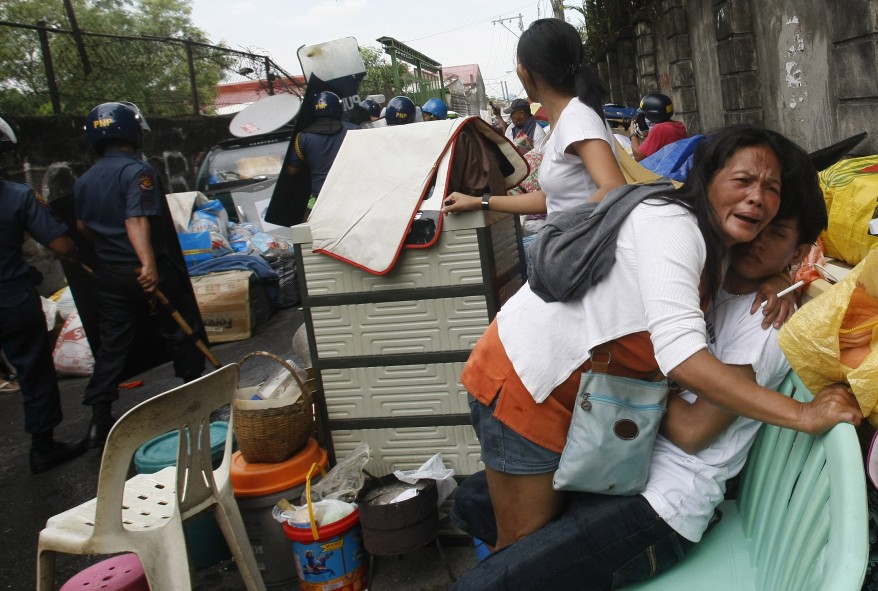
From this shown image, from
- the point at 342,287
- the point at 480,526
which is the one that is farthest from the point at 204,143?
the point at 480,526

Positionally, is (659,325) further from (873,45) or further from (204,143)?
(204,143)

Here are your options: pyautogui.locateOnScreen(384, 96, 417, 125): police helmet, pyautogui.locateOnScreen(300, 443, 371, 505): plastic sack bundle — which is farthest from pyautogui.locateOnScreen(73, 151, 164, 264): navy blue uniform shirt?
pyautogui.locateOnScreen(384, 96, 417, 125): police helmet

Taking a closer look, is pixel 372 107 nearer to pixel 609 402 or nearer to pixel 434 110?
pixel 434 110

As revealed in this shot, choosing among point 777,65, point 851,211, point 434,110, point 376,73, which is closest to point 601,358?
point 851,211

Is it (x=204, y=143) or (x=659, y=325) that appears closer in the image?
(x=659, y=325)

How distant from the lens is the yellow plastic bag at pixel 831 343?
4.31 ft

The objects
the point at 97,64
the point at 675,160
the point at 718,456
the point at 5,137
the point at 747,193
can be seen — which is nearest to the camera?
the point at 747,193

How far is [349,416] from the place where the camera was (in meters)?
3.18

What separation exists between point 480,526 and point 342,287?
1.23 metres

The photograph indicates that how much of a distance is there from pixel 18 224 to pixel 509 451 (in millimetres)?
4021

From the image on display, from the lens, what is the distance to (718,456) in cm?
181

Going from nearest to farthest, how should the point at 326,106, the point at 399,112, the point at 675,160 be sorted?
the point at 675,160 → the point at 326,106 → the point at 399,112

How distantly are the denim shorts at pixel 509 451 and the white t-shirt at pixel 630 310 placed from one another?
0.13 metres

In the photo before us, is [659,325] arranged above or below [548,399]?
above
